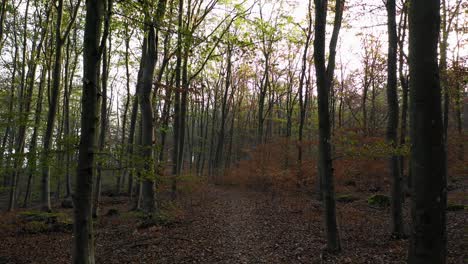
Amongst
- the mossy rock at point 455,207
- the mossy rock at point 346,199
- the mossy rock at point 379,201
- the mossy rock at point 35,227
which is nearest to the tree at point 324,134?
the mossy rock at point 455,207

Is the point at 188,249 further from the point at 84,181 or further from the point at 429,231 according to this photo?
the point at 429,231

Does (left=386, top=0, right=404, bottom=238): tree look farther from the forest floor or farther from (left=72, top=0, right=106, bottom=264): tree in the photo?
(left=72, top=0, right=106, bottom=264): tree

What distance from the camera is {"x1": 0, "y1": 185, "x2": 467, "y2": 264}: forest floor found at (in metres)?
7.16

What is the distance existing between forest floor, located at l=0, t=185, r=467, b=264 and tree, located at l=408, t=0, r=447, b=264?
16.3 feet

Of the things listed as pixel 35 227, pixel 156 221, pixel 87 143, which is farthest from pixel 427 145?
pixel 35 227

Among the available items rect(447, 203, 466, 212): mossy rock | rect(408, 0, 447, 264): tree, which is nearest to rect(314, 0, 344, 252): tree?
rect(408, 0, 447, 264): tree

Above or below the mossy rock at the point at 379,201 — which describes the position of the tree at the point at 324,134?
above

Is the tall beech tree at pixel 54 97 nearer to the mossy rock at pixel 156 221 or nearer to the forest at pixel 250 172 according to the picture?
the forest at pixel 250 172

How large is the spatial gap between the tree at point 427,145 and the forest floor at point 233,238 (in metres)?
4.96

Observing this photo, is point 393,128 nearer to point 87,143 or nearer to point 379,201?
point 379,201

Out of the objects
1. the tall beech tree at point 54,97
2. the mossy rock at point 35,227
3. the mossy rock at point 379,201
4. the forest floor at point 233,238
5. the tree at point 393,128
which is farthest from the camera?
the mossy rock at point 379,201

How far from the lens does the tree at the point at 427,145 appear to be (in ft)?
7.03

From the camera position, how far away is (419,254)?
2.18m

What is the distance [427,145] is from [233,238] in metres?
7.56
